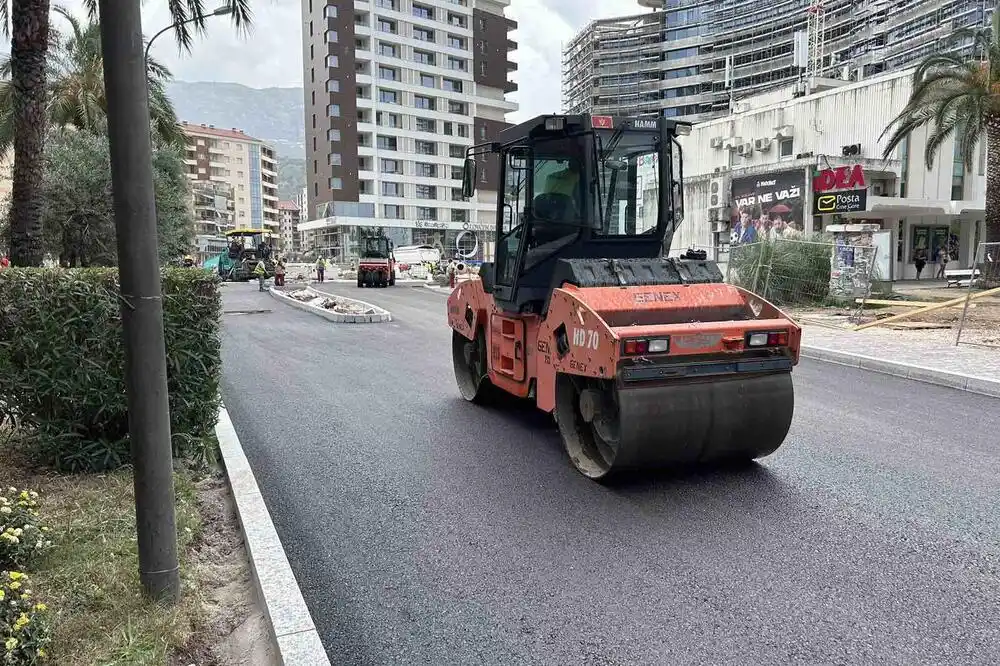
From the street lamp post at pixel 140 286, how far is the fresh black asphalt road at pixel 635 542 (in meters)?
0.88

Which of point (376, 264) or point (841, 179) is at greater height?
point (841, 179)

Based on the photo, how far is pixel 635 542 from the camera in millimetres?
4449

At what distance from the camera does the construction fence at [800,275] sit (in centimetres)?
1842

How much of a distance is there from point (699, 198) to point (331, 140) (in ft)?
165

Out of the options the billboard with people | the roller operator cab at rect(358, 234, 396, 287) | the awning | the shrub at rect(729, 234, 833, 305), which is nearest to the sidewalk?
the shrub at rect(729, 234, 833, 305)

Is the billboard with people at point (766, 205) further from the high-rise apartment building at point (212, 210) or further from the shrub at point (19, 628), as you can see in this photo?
the high-rise apartment building at point (212, 210)

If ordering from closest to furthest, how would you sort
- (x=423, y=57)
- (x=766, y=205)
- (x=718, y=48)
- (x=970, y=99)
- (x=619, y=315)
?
(x=619, y=315) < (x=970, y=99) < (x=766, y=205) < (x=423, y=57) < (x=718, y=48)

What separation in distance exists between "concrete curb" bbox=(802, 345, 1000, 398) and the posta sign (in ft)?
54.4

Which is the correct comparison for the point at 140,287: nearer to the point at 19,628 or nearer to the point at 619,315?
the point at 19,628

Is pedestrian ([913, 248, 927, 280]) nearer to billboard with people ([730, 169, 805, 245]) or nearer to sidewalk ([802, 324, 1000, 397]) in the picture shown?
billboard with people ([730, 169, 805, 245])

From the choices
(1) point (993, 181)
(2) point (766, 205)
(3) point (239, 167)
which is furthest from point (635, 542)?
(3) point (239, 167)

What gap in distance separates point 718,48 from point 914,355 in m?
90.9

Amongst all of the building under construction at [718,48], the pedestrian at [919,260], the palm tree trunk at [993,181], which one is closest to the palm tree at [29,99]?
the palm tree trunk at [993,181]

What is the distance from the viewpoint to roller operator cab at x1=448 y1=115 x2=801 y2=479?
16.9 ft
